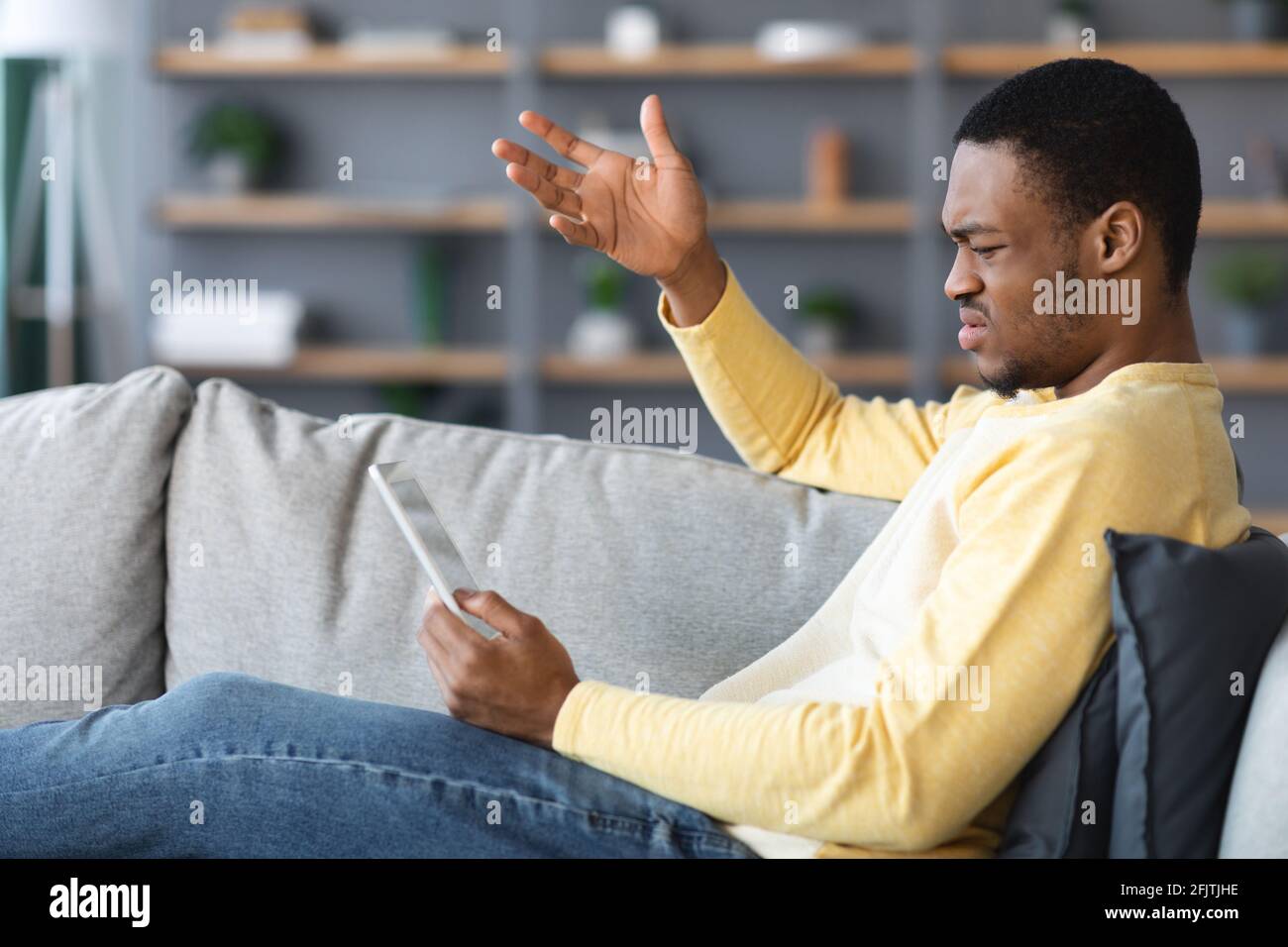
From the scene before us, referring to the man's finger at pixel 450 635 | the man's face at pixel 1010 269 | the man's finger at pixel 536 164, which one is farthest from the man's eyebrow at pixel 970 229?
the man's finger at pixel 450 635

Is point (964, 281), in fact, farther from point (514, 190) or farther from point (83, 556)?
point (514, 190)

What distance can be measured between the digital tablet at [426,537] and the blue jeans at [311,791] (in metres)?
0.09

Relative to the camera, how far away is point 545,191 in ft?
4.27

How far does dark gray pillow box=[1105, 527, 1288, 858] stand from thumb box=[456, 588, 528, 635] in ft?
1.40

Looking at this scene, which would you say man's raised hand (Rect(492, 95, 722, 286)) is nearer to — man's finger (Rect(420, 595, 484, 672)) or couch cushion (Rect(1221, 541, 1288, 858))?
man's finger (Rect(420, 595, 484, 672))

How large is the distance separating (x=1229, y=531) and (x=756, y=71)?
114 inches

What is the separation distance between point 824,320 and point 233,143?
1747mm

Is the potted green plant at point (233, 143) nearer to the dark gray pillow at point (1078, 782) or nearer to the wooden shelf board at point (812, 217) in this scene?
the wooden shelf board at point (812, 217)

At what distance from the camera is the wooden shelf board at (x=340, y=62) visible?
3.71m

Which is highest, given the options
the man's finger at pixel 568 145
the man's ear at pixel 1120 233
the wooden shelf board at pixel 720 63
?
the wooden shelf board at pixel 720 63

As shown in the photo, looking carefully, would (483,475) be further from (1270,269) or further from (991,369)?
(1270,269)

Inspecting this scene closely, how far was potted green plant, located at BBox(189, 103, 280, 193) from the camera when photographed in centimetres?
380

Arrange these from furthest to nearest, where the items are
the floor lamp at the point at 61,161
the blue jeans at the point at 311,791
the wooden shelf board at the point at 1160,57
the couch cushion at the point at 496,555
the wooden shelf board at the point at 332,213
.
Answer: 1. the wooden shelf board at the point at 332,213
2. the wooden shelf board at the point at 1160,57
3. the floor lamp at the point at 61,161
4. the couch cushion at the point at 496,555
5. the blue jeans at the point at 311,791

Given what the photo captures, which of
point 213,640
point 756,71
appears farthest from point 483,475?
point 756,71
